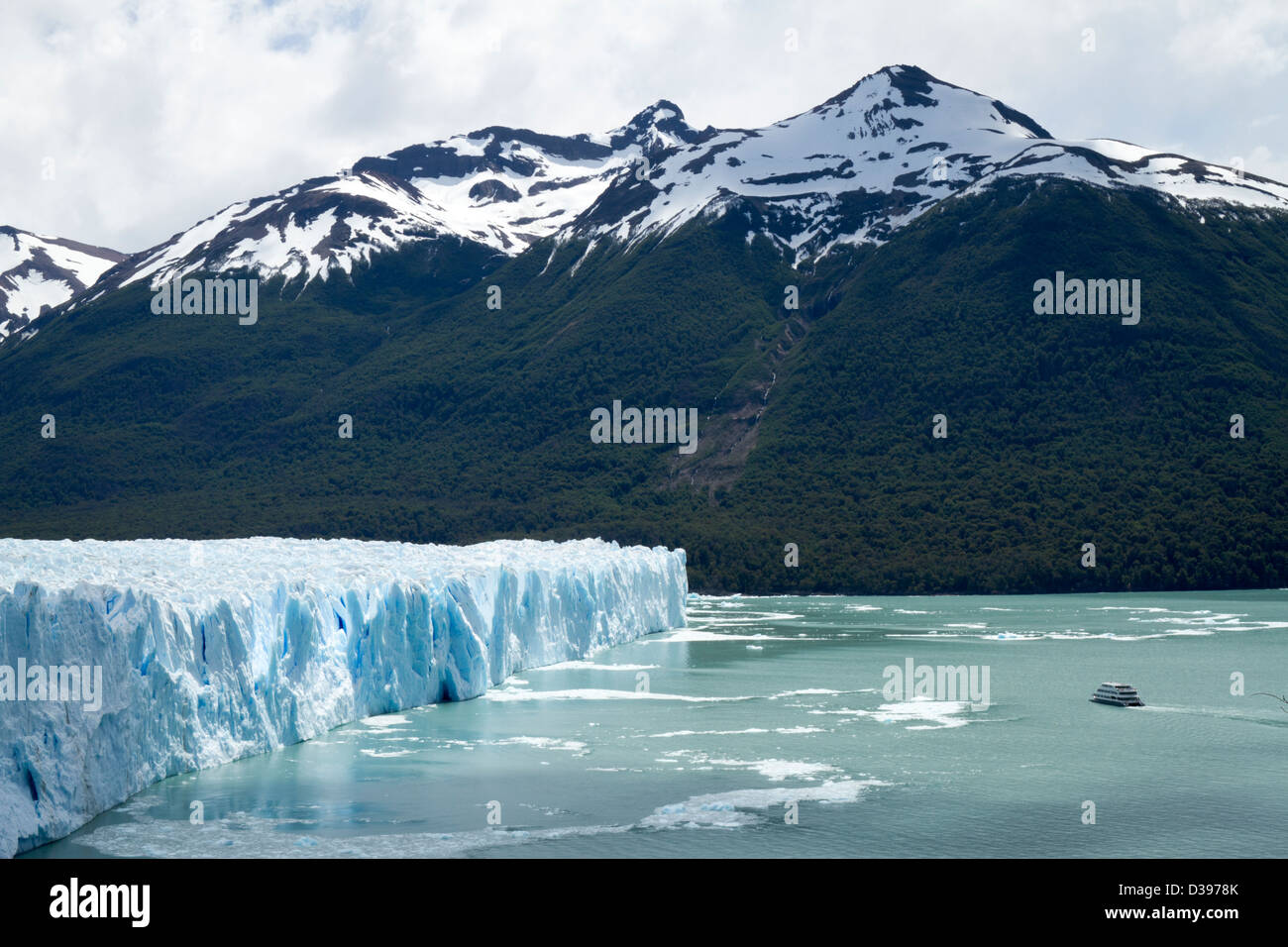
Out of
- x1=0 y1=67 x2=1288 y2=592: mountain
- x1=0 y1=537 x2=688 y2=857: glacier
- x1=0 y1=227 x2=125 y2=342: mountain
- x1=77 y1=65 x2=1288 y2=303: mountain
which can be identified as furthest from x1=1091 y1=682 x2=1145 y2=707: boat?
x1=0 y1=227 x2=125 y2=342: mountain

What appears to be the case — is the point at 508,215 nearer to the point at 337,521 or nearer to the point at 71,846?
the point at 337,521

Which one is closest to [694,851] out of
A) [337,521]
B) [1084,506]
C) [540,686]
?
[540,686]

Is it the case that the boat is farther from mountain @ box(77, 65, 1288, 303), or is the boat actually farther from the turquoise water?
mountain @ box(77, 65, 1288, 303)

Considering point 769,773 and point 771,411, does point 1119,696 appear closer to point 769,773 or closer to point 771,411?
point 769,773

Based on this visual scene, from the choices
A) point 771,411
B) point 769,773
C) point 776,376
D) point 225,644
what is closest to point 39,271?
point 776,376

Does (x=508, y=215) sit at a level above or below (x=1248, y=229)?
above

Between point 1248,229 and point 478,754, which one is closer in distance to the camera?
point 478,754
